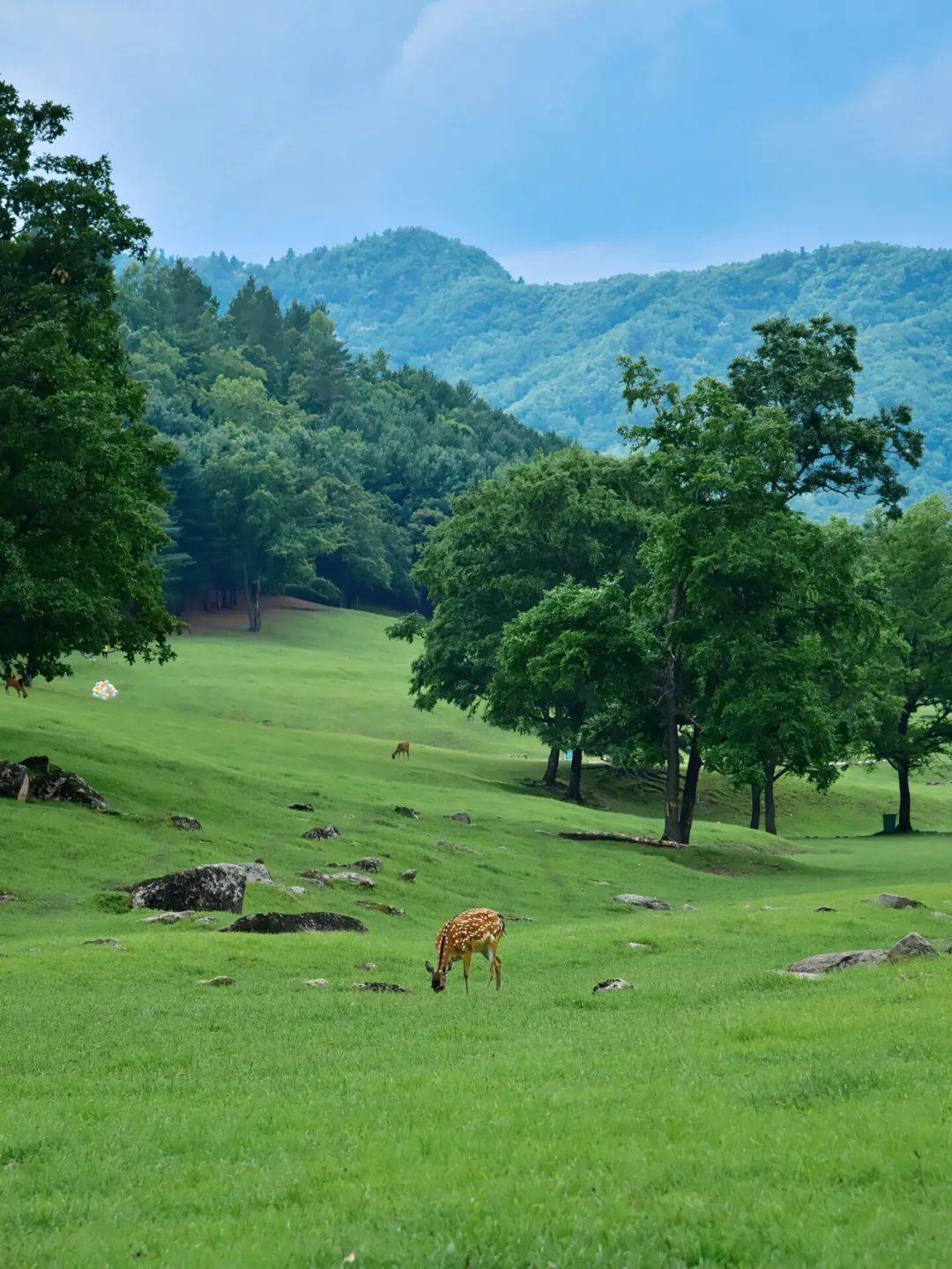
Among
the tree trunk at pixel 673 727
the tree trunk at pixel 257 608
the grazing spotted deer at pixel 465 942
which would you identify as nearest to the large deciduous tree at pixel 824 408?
the tree trunk at pixel 673 727

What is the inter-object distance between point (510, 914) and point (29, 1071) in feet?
69.8

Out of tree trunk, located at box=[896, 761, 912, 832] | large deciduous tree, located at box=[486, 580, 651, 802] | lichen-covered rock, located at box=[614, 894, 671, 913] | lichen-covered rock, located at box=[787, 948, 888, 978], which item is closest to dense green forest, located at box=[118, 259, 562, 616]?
large deciduous tree, located at box=[486, 580, 651, 802]

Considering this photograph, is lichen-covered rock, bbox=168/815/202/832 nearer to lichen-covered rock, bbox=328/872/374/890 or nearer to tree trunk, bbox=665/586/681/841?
lichen-covered rock, bbox=328/872/374/890

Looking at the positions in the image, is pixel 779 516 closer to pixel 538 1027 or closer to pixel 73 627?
pixel 73 627

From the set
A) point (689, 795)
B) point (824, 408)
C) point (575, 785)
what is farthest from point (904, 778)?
point (689, 795)

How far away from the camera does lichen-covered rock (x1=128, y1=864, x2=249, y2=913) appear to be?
2911 cm

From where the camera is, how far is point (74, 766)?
4488 cm

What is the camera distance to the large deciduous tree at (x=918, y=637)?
235 feet

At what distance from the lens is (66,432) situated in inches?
1518

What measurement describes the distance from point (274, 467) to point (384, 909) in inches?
4136

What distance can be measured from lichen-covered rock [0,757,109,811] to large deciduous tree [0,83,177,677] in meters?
3.50

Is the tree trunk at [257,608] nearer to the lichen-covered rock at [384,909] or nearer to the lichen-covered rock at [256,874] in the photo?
the lichen-covered rock at [256,874]

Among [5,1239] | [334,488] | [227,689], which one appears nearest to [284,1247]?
[5,1239]

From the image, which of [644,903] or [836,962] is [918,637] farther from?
[836,962]
